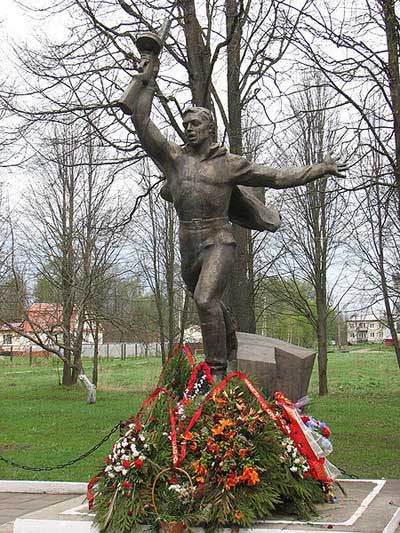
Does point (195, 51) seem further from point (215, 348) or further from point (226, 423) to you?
point (226, 423)

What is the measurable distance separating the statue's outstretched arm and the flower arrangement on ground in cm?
179

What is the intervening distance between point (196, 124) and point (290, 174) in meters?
0.93

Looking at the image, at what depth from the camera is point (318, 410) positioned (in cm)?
1684

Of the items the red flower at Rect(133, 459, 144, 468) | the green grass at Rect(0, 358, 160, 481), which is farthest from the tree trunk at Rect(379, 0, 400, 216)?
the red flower at Rect(133, 459, 144, 468)

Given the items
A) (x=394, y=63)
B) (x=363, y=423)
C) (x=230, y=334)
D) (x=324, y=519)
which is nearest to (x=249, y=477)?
(x=324, y=519)

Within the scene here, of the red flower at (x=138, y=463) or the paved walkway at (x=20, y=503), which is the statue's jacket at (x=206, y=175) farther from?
the paved walkway at (x=20, y=503)

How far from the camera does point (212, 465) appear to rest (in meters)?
5.55

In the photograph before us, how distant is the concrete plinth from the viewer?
7723 mm

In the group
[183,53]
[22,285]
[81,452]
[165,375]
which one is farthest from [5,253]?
[165,375]

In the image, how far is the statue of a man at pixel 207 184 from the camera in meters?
6.75

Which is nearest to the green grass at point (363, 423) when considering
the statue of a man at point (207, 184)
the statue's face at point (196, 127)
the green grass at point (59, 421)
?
the green grass at point (59, 421)

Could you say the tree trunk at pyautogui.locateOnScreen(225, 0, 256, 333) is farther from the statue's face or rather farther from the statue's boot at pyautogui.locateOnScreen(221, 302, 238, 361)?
the statue's face

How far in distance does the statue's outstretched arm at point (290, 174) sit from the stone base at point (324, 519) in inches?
106

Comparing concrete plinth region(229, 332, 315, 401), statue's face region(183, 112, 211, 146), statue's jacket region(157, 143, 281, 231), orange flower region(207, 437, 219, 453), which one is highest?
statue's face region(183, 112, 211, 146)
